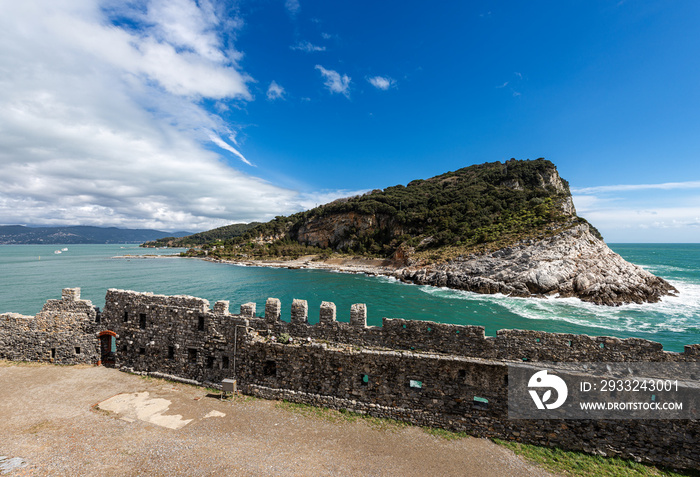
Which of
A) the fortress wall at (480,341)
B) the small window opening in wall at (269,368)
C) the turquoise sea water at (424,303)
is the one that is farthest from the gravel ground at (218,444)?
the turquoise sea water at (424,303)

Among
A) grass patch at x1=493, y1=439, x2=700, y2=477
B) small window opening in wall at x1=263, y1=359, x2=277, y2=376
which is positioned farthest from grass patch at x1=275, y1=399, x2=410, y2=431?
grass patch at x1=493, y1=439, x2=700, y2=477

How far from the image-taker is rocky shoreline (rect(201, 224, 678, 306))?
33000mm

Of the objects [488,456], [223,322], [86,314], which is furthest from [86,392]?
[488,456]

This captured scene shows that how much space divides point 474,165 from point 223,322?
135 m

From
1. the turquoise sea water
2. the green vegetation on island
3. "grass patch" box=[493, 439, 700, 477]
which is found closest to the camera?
"grass patch" box=[493, 439, 700, 477]

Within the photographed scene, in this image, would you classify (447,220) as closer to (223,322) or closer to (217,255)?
(223,322)

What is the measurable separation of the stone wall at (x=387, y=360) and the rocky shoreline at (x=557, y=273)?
31.9 m

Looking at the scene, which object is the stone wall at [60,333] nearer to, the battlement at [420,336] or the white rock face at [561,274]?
the battlement at [420,336]

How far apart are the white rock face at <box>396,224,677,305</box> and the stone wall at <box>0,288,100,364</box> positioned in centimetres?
4009

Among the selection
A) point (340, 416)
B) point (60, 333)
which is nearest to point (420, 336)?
point (340, 416)

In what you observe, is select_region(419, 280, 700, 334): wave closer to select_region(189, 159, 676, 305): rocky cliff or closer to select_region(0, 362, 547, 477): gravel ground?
select_region(189, 159, 676, 305): rocky cliff

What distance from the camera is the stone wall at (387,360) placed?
7652 mm

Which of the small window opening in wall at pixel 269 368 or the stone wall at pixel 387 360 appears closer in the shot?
the stone wall at pixel 387 360

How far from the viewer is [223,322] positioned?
1047cm
